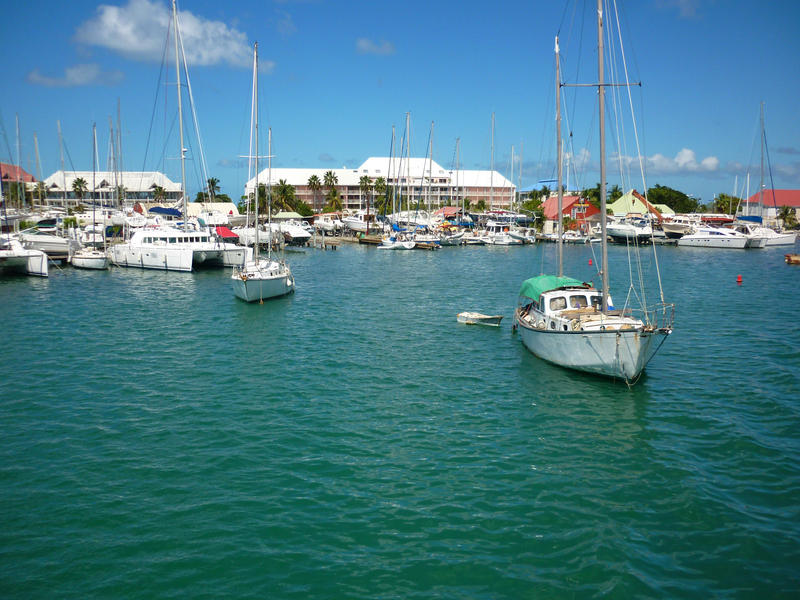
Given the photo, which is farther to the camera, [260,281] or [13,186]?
[13,186]

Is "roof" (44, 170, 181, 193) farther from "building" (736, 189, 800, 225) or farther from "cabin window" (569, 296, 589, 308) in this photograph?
"cabin window" (569, 296, 589, 308)

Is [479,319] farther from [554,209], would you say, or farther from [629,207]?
[554,209]

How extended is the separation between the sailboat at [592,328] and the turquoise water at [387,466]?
40.2 inches

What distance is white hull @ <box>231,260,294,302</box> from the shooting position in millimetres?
42062

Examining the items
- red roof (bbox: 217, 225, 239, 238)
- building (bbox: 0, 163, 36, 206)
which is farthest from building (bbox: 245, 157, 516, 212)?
red roof (bbox: 217, 225, 239, 238)

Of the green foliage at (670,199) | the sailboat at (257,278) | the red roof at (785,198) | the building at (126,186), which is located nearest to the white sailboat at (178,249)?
the sailboat at (257,278)

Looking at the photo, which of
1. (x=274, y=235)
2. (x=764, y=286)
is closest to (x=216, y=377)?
(x=764, y=286)

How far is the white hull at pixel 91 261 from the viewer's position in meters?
60.2

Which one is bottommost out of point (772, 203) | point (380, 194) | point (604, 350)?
point (604, 350)

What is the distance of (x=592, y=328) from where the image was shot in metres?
23.3

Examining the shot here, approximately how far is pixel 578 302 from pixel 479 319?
34.4 feet

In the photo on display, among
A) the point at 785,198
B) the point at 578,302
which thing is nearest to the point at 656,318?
the point at 578,302

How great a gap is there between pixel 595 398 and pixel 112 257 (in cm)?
5684

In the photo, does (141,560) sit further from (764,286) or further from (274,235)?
(274,235)
